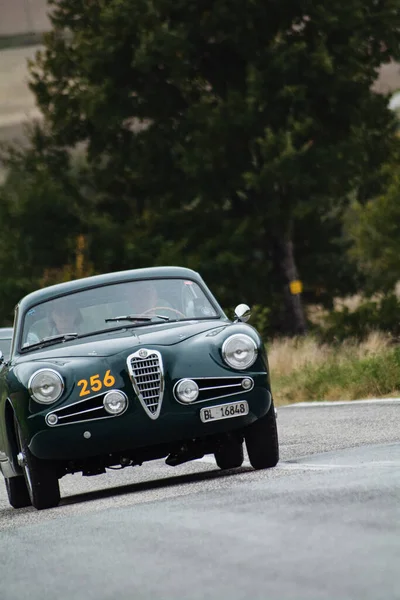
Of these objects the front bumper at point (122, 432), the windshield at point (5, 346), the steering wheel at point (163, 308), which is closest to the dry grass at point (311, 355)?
the windshield at point (5, 346)

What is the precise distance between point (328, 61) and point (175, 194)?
6253 mm

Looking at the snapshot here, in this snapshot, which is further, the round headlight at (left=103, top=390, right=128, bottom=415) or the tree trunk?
the tree trunk

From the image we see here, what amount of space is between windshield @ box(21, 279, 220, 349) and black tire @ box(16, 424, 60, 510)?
1.07 metres

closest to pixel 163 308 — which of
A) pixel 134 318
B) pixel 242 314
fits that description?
pixel 134 318

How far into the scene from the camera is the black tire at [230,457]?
37.7ft

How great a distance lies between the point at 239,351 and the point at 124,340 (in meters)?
0.78

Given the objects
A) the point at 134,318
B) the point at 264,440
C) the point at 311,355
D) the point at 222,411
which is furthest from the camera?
the point at 311,355

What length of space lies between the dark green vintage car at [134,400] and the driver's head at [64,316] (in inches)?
8.9

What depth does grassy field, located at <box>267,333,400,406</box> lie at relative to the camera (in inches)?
741

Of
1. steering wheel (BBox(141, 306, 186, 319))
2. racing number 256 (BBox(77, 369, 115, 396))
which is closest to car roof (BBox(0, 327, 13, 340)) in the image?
steering wheel (BBox(141, 306, 186, 319))

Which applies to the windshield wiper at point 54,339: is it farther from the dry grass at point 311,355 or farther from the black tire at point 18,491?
the dry grass at point 311,355

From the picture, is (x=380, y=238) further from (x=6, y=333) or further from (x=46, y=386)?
(x=46, y=386)

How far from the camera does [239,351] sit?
10.4 meters

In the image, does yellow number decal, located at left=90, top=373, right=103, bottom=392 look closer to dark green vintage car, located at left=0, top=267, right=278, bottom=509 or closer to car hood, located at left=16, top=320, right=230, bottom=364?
dark green vintage car, located at left=0, top=267, right=278, bottom=509
